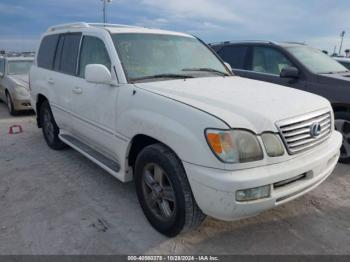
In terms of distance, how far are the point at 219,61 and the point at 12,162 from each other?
3.44m

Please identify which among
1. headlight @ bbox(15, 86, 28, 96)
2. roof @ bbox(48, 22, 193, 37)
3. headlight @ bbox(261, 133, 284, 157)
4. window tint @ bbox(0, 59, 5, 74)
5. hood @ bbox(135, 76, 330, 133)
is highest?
roof @ bbox(48, 22, 193, 37)

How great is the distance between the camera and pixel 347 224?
3.21 meters

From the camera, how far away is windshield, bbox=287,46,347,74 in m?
5.31

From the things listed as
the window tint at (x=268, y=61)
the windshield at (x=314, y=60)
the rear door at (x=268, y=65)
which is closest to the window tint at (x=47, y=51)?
the rear door at (x=268, y=65)

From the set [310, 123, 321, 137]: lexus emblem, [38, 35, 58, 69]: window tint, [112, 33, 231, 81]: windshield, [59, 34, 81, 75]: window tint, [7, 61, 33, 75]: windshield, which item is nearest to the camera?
[310, 123, 321, 137]: lexus emblem

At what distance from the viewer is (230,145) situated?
2.36 m

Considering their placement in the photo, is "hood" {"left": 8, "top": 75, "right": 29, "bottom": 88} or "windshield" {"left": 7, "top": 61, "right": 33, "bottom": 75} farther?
"windshield" {"left": 7, "top": 61, "right": 33, "bottom": 75}

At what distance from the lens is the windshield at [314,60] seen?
5.31 metres

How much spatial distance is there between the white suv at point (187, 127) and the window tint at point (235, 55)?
6.93 ft

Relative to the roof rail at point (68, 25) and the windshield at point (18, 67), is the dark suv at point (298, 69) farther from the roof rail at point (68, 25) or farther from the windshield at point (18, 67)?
the windshield at point (18, 67)

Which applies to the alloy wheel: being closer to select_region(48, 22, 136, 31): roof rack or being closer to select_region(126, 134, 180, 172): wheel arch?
select_region(126, 134, 180, 172): wheel arch

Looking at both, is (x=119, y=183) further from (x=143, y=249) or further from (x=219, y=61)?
(x=219, y=61)

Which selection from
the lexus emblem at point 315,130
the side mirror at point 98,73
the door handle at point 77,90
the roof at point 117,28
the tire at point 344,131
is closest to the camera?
the lexus emblem at point 315,130

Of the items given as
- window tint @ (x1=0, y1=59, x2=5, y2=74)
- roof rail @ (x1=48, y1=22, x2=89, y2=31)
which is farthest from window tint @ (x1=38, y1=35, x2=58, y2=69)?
window tint @ (x1=0, y1=59, x2=5, y2=74)
